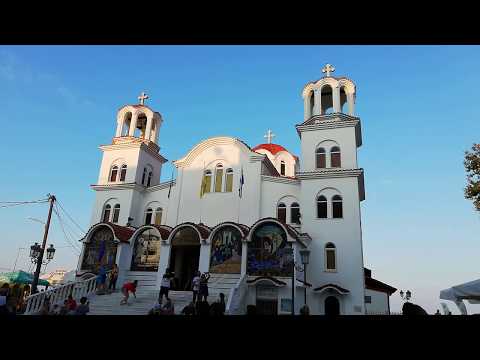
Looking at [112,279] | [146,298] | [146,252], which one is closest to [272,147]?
[146,252]

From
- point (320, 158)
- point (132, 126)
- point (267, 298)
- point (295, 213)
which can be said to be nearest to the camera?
point (267, 298)

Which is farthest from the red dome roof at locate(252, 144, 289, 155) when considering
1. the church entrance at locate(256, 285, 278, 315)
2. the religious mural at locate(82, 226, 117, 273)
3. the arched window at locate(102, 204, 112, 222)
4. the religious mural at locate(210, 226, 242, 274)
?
the church entrance at locate(256, 285, 278, 315)

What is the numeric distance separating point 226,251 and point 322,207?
674 cm

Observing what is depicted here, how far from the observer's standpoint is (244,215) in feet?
79.9

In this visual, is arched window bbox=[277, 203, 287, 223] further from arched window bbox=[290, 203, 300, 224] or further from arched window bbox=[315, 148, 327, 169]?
arched window bbox=[315, 148, 327, 169]

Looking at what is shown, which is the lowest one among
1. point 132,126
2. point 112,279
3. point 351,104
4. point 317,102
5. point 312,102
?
point 112,279

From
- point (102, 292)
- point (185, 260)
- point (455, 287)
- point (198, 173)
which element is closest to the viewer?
point (455, 287)

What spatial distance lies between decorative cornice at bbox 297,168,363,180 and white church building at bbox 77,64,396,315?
65mm

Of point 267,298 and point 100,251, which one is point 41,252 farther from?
point 267,298

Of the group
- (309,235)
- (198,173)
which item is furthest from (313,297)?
(198,173)
